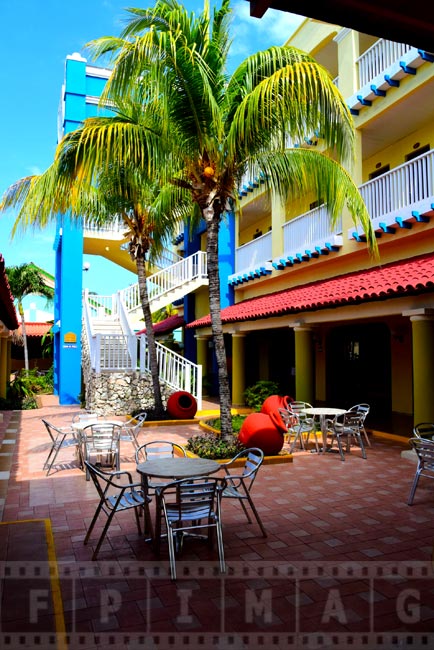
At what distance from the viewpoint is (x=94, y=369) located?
1505cm

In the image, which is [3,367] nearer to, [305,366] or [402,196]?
[305,366]

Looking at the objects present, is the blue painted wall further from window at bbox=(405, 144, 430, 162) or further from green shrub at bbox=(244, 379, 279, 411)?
window at bbox=(405, 144, 430, 162)

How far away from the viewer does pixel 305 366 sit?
489 inches

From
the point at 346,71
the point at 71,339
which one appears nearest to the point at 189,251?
the point at 71,339

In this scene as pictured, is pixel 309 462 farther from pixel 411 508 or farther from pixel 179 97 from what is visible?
pixel 179 97

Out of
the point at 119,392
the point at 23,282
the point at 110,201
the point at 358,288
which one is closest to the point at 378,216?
the point at 358,288

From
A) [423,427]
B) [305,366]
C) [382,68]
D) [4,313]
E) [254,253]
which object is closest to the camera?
[423,427]

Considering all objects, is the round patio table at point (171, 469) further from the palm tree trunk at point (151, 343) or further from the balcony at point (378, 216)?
the palm tree trunk at point (151, 343)

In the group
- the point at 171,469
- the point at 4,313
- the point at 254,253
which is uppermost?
the point at 254,253

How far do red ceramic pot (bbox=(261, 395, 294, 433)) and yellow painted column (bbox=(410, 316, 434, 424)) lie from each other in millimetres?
2434

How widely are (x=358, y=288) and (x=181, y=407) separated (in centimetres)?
576

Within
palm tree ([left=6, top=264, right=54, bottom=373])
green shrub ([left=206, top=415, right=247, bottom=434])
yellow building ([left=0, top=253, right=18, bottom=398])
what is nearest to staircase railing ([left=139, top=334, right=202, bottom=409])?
green shrub ([left=206, top=415, right=247, bottom=434])

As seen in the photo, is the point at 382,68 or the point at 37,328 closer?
the point at 382,68

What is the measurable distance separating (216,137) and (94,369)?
9.14m
